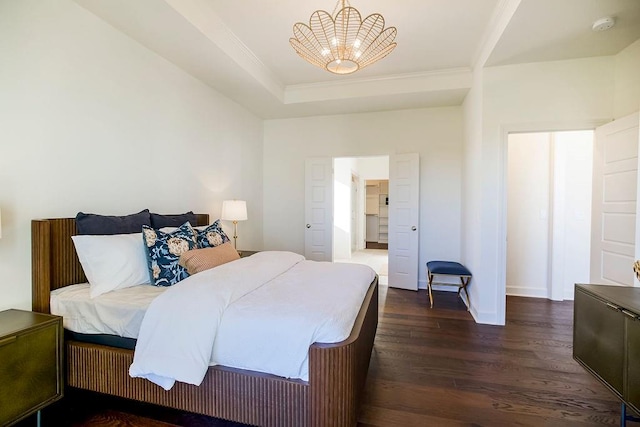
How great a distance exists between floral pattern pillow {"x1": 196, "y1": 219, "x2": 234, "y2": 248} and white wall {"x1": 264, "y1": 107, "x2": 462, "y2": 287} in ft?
7.65

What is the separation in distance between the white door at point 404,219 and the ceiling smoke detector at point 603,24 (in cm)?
228

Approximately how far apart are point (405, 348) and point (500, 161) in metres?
2.18

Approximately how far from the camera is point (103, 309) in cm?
182

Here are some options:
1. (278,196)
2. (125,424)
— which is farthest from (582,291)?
(278,196)

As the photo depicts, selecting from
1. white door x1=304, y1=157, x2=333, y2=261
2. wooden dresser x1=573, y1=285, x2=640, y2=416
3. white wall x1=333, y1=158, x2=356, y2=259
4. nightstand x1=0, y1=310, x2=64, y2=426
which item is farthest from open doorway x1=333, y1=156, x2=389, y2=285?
nightstand x1=0, y1=310, x2=64, y2=426

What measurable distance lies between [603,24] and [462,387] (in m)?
3.01

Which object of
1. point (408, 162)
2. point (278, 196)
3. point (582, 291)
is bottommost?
point (582, 291)

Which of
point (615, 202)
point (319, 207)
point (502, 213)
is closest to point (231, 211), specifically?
point (319, 207)

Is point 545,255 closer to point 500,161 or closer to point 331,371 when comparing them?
point 500,161

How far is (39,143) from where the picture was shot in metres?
2.01

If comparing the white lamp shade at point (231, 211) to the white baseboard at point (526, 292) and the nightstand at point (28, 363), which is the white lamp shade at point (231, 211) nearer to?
the nightstand at point (28, 363)

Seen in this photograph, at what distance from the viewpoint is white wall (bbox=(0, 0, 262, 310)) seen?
6.16ft

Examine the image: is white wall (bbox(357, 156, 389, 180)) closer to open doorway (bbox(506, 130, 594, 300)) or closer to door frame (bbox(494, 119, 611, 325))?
open doorway (bbox(506, 130, 594, 300))

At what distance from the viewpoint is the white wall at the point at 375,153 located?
4.51m
